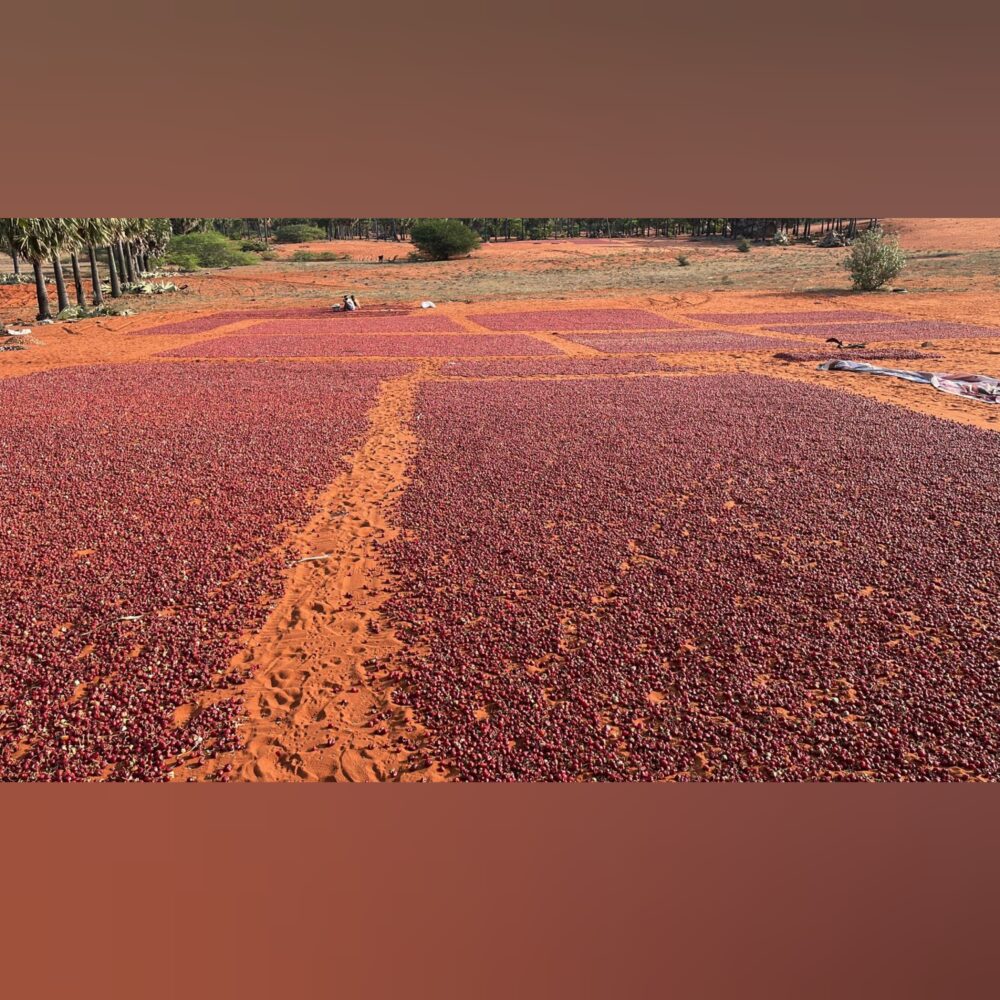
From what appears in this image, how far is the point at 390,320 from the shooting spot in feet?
104

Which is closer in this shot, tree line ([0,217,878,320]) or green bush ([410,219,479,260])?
tree line ([0,217,878,320])

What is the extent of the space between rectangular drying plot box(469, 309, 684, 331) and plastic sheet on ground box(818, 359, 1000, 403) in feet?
34.1

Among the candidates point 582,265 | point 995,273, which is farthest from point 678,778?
point 582,265

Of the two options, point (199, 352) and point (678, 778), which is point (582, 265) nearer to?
point (199, 352)

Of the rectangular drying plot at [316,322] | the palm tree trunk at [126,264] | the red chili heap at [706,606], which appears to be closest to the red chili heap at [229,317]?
the rectangular drying plot at [316,322]

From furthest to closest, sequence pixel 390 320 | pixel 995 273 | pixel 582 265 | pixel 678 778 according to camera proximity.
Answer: pixel 582 265
pixel 995 273
pixel 390 320
pixel 678 778

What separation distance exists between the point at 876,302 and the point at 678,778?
115 ft

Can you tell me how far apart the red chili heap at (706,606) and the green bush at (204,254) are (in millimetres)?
57232

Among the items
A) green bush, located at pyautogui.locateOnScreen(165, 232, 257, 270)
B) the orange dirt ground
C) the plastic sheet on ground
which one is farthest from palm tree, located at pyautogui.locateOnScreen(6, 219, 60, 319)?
green bush, located at pyautogui.locateOnScreen(165, 232, 257, 270)

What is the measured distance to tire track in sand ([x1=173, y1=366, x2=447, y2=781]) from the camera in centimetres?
480

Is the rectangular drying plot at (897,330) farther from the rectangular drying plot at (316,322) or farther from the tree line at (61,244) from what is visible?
the tree line at (61,244)

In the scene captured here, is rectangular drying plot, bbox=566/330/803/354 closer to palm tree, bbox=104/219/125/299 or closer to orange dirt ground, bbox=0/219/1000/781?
orange dirt ground, bbox=0/219/1000/781

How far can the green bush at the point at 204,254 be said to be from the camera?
199 ft

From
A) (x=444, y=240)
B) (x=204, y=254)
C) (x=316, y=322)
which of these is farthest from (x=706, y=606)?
(x=204, y=254)
